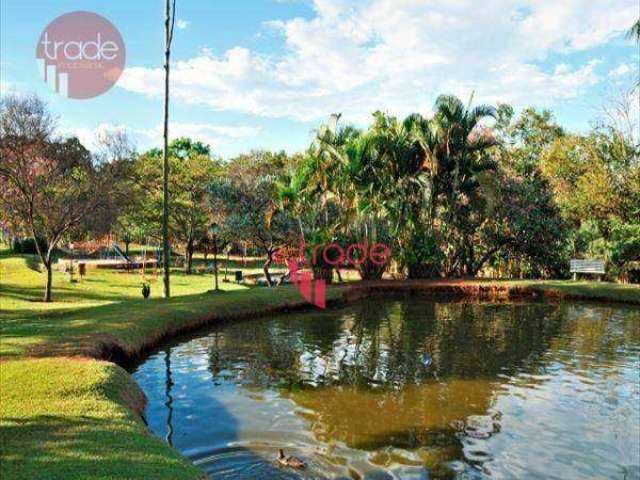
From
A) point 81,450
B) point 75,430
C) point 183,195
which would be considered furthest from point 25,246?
point 81,450

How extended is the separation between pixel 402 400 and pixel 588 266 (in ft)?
72.8

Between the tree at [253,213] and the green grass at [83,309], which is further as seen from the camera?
the tree at [253,213]

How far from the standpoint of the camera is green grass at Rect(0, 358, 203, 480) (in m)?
5.38

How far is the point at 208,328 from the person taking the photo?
16062 mm

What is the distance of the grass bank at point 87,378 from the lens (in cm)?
559

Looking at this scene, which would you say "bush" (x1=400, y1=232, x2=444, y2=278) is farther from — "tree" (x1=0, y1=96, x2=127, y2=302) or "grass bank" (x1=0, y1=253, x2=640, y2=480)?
"tree" (x1=0, y1=96, x2=127, y2=302)

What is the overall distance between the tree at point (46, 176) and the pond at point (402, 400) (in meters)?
9.05

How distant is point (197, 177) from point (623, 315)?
29448 mm

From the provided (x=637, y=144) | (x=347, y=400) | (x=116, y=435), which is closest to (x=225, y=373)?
(x=347, y=400)

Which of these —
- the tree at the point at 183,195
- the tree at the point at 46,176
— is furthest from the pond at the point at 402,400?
the tree at the point at 183,195

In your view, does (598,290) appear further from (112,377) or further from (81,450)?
(81,450)

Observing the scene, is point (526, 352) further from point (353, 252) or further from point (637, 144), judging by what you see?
point (637, 144)

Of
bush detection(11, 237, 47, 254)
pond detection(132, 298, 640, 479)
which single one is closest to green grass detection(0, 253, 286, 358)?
pond detection(132, 298, 640, 479)

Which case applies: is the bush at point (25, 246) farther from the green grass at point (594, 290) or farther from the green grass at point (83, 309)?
the green grass at point (594, 290)
